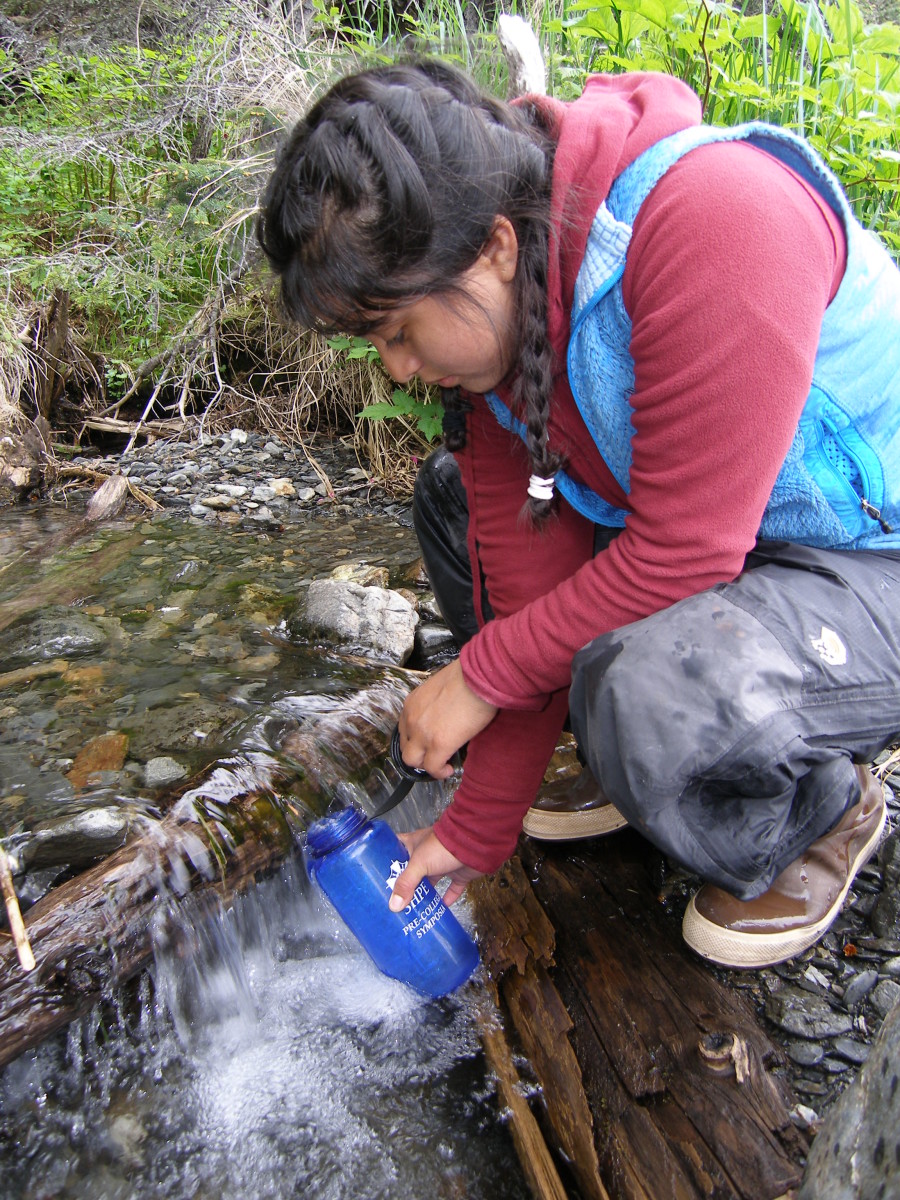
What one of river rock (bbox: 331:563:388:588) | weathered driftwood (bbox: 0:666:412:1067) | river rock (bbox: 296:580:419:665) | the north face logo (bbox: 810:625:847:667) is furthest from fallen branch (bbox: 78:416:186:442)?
the north face logo (bbox: 810:625:847:667)

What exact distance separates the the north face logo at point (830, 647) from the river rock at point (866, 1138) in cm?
49

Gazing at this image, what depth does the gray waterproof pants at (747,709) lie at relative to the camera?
1.18 m

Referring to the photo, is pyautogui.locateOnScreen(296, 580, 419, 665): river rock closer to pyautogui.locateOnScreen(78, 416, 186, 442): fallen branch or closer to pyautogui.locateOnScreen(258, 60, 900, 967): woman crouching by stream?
pyautogui.locateOnScreen(258, 60, 900, 967): woman crouching by stream

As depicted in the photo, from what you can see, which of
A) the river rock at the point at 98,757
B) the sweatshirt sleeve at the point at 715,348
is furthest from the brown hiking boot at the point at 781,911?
the river rock at the point at 98,757

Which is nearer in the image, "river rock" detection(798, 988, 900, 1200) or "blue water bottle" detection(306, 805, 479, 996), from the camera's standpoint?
"river rock" detection(798, 988, 900, 1200)

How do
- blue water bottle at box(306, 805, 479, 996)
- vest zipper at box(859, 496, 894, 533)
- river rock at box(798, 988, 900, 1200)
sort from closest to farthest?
river rock at box(798, 988, 900, 1200), vest zipper at box(859, 496, 894, 533), blue water bottle at box(306, 805, 479, 996)

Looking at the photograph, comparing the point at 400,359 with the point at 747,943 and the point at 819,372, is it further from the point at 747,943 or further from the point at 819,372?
the point at 747,943

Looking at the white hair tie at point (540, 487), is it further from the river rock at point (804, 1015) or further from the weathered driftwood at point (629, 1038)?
the river rock at point (804, 1015)

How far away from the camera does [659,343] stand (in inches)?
44.9

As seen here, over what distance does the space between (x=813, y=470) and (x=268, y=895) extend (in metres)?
1.41

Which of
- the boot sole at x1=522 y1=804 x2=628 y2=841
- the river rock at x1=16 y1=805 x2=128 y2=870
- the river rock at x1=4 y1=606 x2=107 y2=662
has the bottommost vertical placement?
the river rock at x1=4 y1=606 x2=107 y2=662

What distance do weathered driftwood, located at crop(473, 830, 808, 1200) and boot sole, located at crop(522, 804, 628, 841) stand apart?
54 mm

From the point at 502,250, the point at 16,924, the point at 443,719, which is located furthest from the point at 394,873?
the point at 502,250

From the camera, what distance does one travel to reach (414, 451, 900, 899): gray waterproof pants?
118 centimetres
